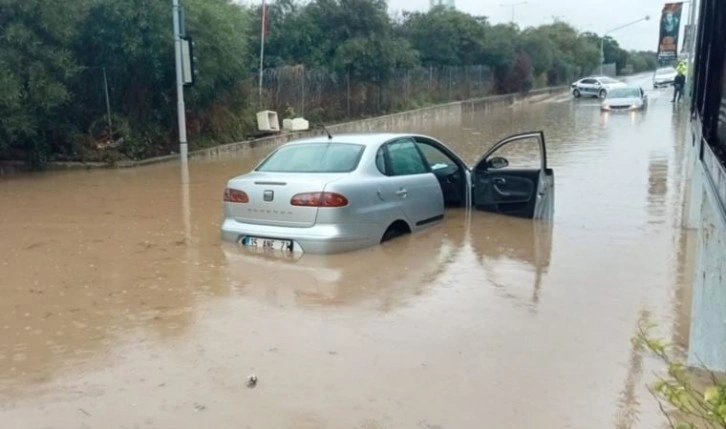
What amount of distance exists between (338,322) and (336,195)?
6.16 ft

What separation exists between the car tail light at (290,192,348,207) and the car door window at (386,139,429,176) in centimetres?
108

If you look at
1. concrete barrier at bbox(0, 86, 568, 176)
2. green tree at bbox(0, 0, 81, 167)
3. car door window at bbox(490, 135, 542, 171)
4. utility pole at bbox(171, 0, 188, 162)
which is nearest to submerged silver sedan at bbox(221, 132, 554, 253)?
car door window at bbox(490, 135, 542, 171)

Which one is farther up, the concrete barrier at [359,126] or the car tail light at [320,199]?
the car tail light at [320,199]

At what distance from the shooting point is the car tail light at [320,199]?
301 inches

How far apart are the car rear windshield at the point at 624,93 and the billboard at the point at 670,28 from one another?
1082cm

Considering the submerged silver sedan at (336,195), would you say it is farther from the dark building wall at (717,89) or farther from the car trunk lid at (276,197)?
the dark building wall at (717,89)

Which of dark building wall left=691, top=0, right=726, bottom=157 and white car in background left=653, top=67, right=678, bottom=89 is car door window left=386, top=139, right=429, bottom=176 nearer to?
dark building wall left=691, top=0, right=726, bottom=157

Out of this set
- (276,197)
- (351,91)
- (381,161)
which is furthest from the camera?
(351,91)

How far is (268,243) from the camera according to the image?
7977 mm

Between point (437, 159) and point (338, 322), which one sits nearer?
point (338, 322)

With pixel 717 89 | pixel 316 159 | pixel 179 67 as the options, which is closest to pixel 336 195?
pixel 316 159

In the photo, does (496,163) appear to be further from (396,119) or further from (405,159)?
(396,119)

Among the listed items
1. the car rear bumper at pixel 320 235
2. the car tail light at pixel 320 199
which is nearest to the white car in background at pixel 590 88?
the car rear bumper at pixel 320 235

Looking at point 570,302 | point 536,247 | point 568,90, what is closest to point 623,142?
point 536,247
